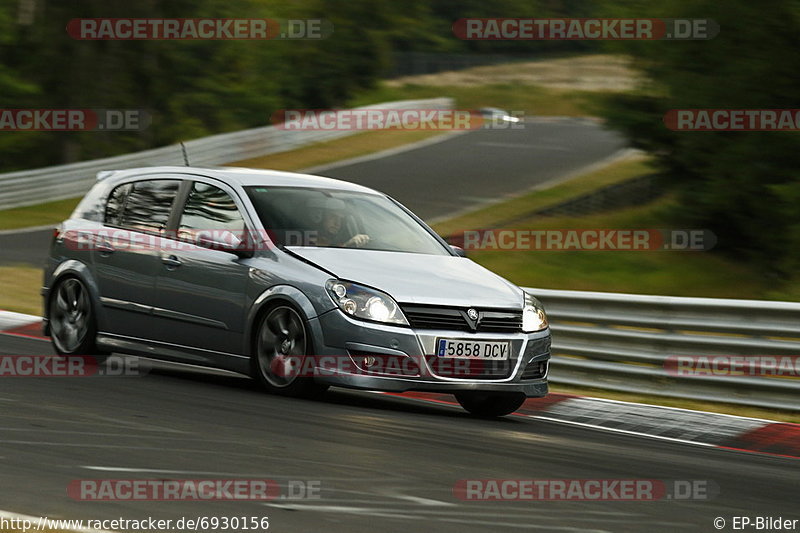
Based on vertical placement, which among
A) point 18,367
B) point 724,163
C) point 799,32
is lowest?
point 18,367

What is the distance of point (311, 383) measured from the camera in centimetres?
869

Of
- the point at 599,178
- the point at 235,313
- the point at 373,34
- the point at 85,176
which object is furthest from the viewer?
the point at 373,34

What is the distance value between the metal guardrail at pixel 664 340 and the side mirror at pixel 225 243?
10.1 ft

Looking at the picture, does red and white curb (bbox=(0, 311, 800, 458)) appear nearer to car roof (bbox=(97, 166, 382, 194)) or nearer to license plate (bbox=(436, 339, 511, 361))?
license plate (bbox=(436, 339, 511, 361))

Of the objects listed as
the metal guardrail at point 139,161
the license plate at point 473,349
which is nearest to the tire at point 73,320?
the license plate at point 473,349

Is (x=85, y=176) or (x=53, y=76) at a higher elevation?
(x=53, y=76)

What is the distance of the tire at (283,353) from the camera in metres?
8.67

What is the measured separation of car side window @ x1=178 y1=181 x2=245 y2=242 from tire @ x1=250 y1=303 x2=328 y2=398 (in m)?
0.78

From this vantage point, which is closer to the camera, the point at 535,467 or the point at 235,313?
the point at 535,467

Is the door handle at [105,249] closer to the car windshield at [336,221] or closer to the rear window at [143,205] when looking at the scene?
the rear window at [143,205]

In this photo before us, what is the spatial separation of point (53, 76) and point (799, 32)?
25.5 m

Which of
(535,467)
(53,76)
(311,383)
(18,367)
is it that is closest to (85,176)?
(53,76)

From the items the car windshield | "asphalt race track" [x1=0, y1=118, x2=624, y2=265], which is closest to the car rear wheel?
the car windshield

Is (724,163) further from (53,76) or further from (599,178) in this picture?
(53,76)
